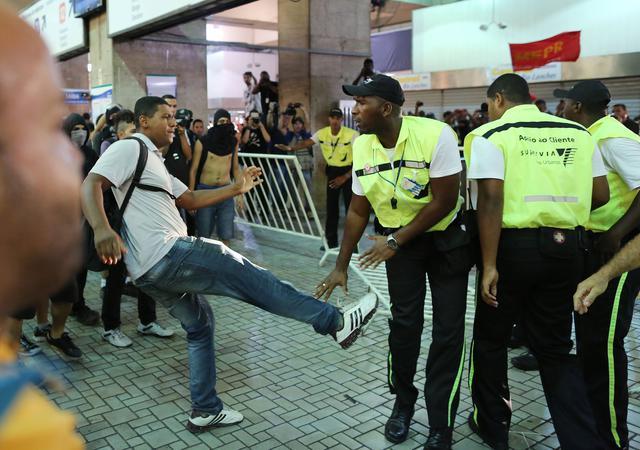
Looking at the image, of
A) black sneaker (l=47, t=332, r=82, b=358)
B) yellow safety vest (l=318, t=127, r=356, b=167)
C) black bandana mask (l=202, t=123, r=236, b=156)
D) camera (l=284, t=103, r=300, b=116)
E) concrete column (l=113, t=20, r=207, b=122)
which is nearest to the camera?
black sneaker (l=47, t=332, r=82, b=358)

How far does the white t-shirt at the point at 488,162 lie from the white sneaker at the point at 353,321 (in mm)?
1125

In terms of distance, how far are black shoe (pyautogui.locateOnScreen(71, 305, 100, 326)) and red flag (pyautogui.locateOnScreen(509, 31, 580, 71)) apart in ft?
37.3

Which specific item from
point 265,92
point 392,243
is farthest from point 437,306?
point 265,92

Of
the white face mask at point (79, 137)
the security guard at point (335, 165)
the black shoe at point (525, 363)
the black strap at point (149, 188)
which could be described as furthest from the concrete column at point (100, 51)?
the black shoe at point (525, 363)

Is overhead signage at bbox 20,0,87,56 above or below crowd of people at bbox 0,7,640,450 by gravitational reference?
above

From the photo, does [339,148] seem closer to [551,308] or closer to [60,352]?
[60,352]

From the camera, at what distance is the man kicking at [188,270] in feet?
11.4

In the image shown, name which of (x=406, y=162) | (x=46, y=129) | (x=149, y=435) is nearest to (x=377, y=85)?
(x=406, y=162)

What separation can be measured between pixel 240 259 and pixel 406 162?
3.68ft

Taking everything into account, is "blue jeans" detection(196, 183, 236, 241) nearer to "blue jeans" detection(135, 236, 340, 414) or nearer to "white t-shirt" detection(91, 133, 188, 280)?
"white t-shirt" detection(91, 133, 188, 280)

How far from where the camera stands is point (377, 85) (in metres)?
3.39

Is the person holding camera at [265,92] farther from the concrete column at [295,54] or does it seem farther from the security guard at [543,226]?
the security guard at [543,226]

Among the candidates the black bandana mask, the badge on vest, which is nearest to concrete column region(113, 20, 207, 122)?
the black bandana mask

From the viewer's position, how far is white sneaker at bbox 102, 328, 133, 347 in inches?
205
